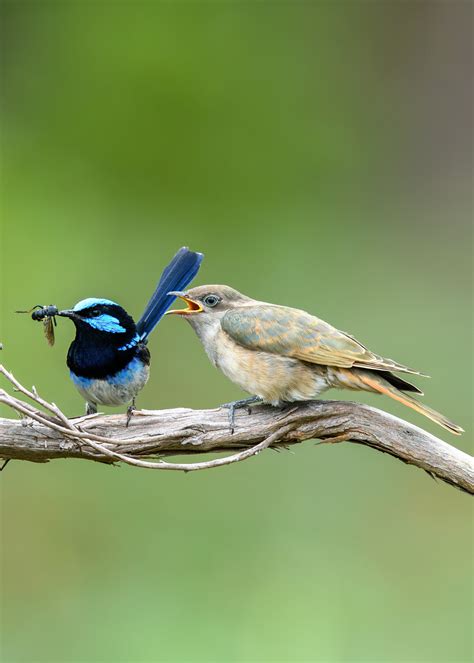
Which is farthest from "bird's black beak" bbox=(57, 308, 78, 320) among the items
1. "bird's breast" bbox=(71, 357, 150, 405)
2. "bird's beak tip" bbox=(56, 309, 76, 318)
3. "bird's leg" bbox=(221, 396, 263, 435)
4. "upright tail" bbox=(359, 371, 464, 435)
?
"upright tail" bbox=(359, 371, 464, 435)

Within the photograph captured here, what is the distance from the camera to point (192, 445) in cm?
255

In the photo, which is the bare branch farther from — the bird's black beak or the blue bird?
the bird's black beak

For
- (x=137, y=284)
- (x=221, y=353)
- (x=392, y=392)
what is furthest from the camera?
(x=137, y=284)

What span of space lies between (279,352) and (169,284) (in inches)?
13.3

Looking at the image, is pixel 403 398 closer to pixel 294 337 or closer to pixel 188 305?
pixel 294 337

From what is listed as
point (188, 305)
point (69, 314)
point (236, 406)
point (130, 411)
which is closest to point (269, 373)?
point (236, 406)

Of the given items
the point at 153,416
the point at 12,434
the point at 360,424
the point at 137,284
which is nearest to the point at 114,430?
the point at 153,416

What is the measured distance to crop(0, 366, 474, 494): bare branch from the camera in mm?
2523

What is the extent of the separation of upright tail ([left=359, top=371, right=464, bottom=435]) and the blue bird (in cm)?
54

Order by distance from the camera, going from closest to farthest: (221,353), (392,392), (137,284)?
(392,392), (221,353), (137,284)

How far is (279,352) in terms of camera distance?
8.05ft

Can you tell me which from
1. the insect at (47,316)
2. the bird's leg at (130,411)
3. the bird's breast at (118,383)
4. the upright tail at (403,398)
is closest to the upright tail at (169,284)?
the bird's breast at (118,383)

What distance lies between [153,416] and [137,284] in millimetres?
2883

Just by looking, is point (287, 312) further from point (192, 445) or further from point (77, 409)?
point (77, 409)
